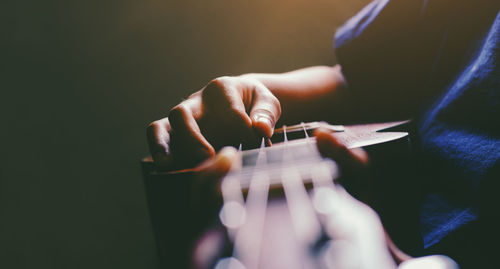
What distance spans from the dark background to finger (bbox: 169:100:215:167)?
1.67 feet

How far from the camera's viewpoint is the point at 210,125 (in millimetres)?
366

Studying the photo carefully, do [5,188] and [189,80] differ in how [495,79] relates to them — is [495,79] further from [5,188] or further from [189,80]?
[5,188]

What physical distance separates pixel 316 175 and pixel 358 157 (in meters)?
0.03

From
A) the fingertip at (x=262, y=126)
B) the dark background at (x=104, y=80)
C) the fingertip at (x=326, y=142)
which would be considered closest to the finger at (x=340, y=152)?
the fingertip at (x=326, y=142)

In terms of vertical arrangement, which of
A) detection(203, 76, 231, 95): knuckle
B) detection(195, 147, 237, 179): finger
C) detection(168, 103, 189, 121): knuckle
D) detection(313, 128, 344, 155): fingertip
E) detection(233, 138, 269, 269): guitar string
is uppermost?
detection(203, 76, 231, 95): knuckle

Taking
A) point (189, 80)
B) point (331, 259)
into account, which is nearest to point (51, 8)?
point (189, 80)

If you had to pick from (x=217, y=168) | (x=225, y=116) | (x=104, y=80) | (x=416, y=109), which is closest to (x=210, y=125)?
(x=225, y=116)

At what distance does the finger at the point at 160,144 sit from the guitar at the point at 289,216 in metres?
0.06

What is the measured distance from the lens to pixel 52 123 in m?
0.83

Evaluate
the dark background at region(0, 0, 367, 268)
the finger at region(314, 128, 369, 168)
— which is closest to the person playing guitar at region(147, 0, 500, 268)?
the finger at region(314, 128, 369, 168)

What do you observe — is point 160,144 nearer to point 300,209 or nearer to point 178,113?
point 178,113

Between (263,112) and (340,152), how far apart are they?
0.53 ft

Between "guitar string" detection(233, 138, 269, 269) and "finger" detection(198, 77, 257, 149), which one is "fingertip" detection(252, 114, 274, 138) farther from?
"guitar string" detection(233, 138, 269, 269)

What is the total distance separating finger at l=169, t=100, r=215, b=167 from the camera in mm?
292
